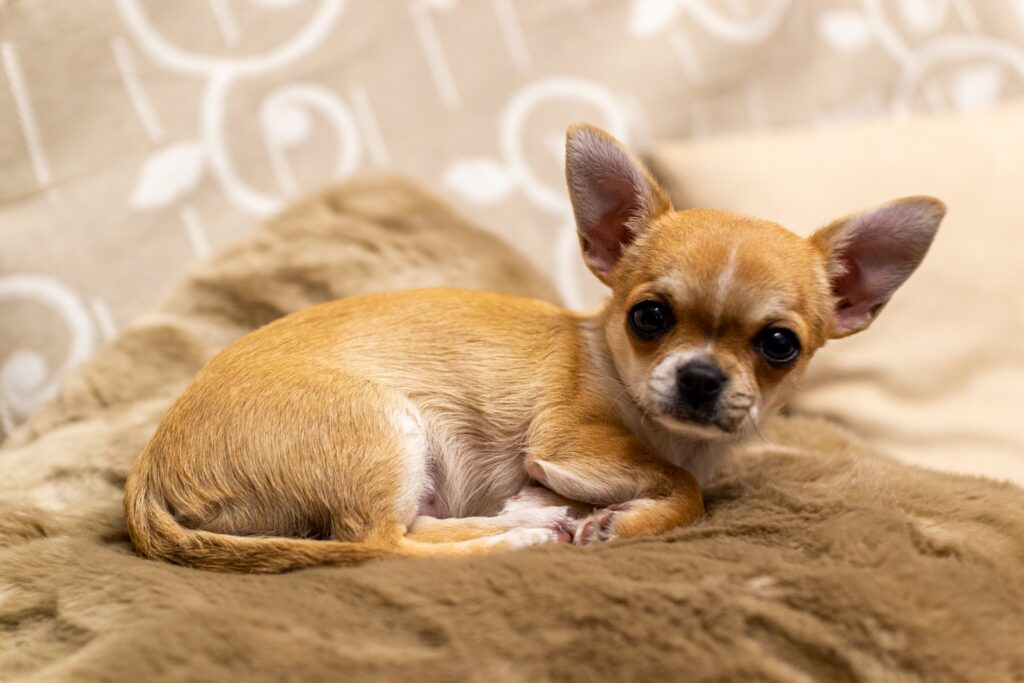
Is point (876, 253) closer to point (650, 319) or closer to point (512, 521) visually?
point (650, 319)

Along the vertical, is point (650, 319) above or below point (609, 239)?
below

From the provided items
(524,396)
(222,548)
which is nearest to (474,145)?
(524,396)

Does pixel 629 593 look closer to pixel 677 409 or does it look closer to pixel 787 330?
pixel 677 409

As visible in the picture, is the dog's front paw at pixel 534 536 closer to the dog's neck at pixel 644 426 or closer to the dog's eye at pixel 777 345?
the dog's neck at pixel 644 426

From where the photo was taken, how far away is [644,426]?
1505 mm

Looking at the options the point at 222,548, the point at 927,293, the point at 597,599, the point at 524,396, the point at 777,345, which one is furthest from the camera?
the point at 927,293

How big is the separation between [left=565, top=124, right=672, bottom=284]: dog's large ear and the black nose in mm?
332

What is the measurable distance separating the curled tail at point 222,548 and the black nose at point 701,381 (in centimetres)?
53

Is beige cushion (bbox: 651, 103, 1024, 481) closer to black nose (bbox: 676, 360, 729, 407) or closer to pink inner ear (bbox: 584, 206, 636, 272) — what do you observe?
pink inner ear (bbox: 584, 206, 636, 272)

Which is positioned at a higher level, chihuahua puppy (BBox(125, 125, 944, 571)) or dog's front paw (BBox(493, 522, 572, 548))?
A: chihuahua puppy (BBox(125, 125, 944, 571))

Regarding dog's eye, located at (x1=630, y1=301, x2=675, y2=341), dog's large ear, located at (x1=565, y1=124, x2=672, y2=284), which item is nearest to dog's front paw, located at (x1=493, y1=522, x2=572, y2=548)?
dog's eye, located at (x1=630, y1=301, x2=675, y2=341)

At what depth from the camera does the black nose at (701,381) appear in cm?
129

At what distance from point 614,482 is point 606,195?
0.54 meters

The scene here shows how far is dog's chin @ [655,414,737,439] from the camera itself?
1.33m
